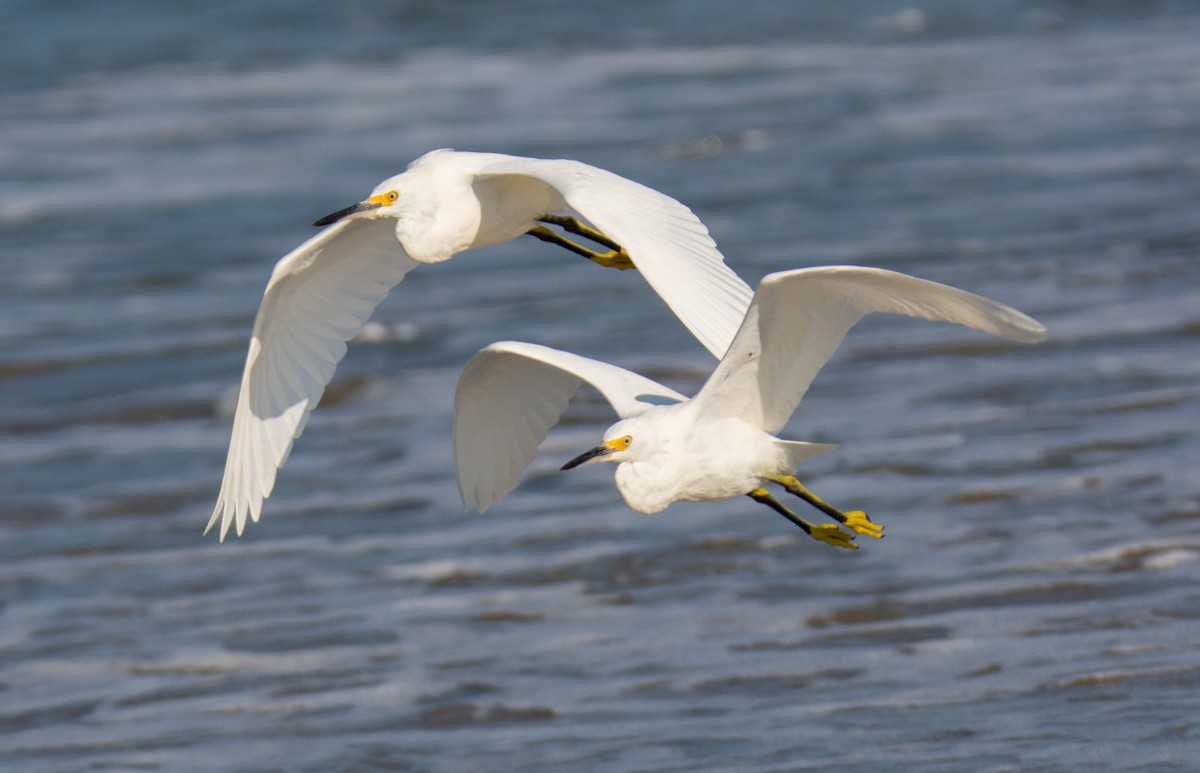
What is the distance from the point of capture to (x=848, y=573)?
1064cm

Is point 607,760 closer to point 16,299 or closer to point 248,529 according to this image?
point 248,529

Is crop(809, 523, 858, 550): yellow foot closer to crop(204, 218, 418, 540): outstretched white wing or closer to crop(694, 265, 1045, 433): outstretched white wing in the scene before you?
crop(694, 265, 1045, 433): outstretched white wing

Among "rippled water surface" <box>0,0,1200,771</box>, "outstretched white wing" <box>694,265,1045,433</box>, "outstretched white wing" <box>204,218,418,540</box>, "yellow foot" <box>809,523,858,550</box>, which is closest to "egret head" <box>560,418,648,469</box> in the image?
"outstretched white wing" <box>694,265,1045,433</box>

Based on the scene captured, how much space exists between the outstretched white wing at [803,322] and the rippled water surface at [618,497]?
6.58 ft

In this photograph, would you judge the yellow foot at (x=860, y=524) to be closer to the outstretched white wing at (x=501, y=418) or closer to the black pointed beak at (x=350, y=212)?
the outstretched white wing at (x=501, y=418)

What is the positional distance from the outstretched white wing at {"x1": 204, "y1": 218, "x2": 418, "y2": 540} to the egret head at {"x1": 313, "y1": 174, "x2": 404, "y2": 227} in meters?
0.45

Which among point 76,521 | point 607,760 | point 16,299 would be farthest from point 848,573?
point 16,299

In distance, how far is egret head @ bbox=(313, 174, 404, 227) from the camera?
25.8 ft

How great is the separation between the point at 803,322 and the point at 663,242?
0.78 meters

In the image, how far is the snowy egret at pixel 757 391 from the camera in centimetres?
634

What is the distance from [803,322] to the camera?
6.91m

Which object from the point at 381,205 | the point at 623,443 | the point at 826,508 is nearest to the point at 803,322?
the point at 623,443

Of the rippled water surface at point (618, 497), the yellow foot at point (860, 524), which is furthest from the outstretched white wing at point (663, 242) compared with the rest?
the rippled water surface at point (618, 497)

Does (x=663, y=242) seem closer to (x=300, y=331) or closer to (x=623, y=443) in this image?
(x=623, y=443)
